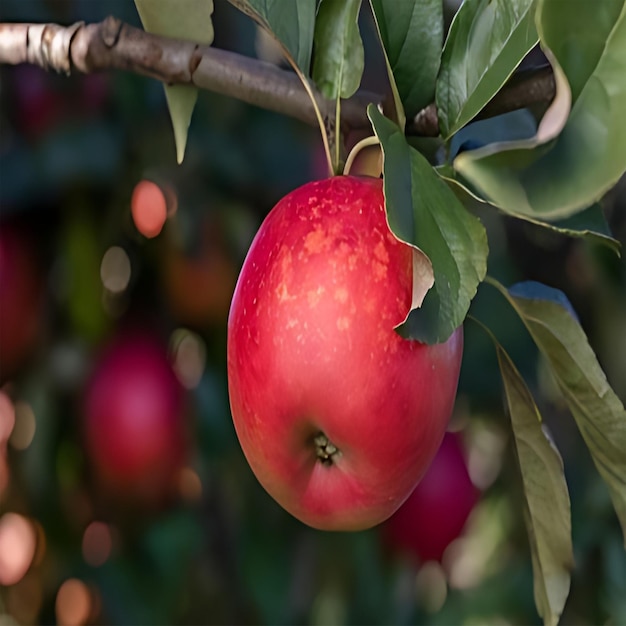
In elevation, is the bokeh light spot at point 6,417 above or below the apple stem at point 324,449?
below

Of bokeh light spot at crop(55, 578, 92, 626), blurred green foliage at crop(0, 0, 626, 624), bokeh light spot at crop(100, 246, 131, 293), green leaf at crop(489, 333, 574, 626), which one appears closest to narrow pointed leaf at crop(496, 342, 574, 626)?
green leaf at crop(489, 333, 574, 626)

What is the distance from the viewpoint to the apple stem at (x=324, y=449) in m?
0.41

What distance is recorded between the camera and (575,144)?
0.99ft

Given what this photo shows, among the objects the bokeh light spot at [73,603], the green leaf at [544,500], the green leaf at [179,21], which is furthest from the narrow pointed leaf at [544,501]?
the bokeh light spot at [73,603]

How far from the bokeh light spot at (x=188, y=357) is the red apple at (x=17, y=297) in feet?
0.49

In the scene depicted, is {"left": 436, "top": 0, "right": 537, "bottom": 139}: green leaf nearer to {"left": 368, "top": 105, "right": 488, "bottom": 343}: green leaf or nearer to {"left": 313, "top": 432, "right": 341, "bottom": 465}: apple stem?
{"left": 368, "top": 105, "right": 488, "bottom": 343}: green leaf

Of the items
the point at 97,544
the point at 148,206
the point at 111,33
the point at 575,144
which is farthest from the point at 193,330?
the point at 575,144

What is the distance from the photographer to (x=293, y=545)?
1068mm

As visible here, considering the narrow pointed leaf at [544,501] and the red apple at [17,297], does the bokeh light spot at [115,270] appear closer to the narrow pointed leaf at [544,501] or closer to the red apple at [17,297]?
the red apple at [17,297]

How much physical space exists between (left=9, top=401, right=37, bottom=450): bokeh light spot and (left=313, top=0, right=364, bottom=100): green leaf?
66cm

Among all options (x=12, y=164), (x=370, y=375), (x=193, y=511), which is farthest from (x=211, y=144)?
(x=370, y=375)

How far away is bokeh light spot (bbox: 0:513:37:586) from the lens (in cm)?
100

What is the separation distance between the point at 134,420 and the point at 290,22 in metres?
0.57

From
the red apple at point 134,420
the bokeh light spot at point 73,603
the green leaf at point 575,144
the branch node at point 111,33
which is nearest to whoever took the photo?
the green leaf at point 575,144
